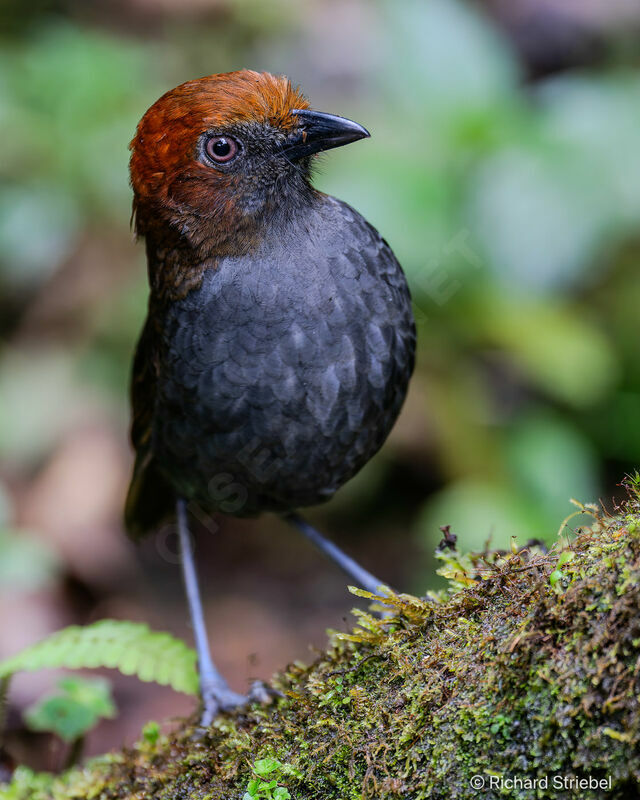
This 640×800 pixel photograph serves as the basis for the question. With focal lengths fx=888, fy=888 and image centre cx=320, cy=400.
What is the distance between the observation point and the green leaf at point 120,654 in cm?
273

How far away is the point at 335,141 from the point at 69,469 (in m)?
3.87

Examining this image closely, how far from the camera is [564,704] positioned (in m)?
1.69

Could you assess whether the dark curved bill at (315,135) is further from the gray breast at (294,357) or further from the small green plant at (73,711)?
the small green plant at (73,711)

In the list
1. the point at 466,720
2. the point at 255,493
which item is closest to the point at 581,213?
the point at 255,493

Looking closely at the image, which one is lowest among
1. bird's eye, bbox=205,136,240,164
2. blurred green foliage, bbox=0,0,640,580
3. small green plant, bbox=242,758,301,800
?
small green plant, bbox=242,758,301,800

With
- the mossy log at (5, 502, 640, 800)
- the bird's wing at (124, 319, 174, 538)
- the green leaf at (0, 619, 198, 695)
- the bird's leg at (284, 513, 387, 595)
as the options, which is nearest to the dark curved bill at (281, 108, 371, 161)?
the bird's wing at (124, 319, 174, 538)

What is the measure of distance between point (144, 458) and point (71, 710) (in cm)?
99

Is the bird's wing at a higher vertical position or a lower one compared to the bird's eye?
lower

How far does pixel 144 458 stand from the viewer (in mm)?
3580

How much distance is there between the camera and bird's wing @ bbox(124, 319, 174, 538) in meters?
3.32

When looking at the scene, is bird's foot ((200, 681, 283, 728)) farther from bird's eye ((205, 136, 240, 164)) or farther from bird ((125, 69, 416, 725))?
bird's eye ((205, 136, 240, 164))

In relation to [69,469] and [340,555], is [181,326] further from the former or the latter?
[69,469]

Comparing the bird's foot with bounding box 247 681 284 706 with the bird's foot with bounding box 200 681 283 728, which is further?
the bird's foot with bounding box 200 681 283 728

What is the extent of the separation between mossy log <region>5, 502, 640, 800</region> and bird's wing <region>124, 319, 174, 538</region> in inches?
52.4
